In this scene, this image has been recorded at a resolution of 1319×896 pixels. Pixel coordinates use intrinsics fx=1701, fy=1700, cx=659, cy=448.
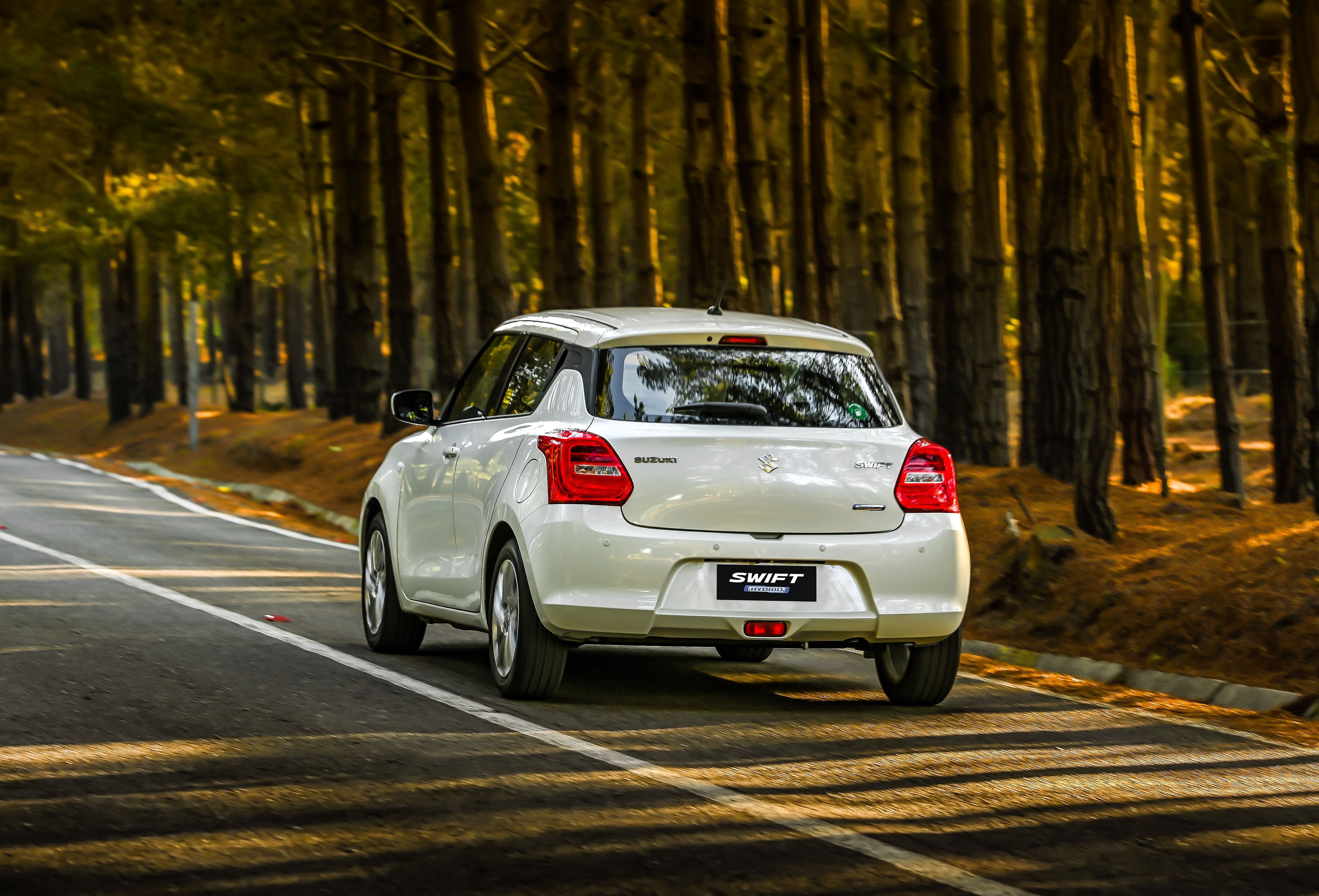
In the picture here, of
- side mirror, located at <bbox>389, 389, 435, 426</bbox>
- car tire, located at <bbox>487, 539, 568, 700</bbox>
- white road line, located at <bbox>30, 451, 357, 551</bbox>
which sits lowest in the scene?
car tire, located at <bbox>487, 539, 568, 700</bbox>

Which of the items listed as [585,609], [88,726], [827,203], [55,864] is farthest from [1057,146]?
[55,864]

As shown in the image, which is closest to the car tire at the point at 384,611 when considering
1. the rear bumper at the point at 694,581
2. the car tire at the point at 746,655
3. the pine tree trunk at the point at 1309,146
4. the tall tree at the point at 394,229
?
the car tire at the point at 746,655

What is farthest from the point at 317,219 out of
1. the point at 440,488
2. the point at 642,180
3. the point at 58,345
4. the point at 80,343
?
the point at 58,345

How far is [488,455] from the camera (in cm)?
868

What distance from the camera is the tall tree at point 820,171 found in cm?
2155

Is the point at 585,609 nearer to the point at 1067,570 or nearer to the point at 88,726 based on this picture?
the point at 88,726

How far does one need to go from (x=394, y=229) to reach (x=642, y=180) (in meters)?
4.37

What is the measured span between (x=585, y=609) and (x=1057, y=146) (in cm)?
876

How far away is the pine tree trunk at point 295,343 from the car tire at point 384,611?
116 ft

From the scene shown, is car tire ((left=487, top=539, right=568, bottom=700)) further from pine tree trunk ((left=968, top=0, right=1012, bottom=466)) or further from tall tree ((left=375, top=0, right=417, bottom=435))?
tall tree ((left=375, top=0, right=417, bottom=435))

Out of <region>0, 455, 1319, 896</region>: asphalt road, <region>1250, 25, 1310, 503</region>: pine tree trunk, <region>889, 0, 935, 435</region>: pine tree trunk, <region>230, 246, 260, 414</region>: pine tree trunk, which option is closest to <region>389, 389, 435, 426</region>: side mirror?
<region>0, 455, 1319, 896</region>: asphalt road

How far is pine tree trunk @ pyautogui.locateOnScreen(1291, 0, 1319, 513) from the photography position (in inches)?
508

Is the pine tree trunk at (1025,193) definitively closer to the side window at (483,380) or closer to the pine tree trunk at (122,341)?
the side window at (483,380)

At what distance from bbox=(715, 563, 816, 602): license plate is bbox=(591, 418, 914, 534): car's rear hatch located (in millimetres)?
166
